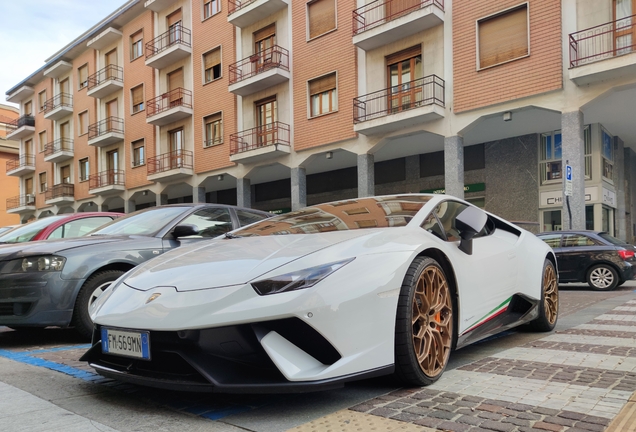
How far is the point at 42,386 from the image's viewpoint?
339 cm

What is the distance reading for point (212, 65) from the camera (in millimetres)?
25141

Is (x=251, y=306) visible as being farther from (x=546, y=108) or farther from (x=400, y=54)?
(x=400, y=54)

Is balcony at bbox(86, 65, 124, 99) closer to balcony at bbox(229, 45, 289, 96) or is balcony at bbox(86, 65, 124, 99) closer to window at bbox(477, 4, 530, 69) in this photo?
balcony at bbox(229, 45, 289, 96)

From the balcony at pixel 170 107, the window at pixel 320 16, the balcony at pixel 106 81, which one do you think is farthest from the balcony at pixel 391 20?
the balcony at pixel 106 81

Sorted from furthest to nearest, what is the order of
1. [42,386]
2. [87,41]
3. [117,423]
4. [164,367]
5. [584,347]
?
1. [87,41]
2. [584,347]
3. [42,386]
4. [164,367]
5. [117,423]

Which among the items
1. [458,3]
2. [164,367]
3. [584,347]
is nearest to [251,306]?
[164,367]

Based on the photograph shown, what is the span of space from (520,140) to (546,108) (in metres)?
4.79

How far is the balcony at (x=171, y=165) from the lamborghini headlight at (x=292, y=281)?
23677 mm

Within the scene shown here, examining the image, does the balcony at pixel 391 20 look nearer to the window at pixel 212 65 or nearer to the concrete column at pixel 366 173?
the concrete column at pixel 366 173

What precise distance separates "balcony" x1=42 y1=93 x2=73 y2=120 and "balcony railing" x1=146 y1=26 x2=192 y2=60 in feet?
33.4

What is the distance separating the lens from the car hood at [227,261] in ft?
9.39

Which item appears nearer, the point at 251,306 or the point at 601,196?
the point at 251,306

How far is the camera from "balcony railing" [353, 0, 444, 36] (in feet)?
56.7

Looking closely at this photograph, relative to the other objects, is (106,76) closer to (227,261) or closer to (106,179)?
(106,179)
